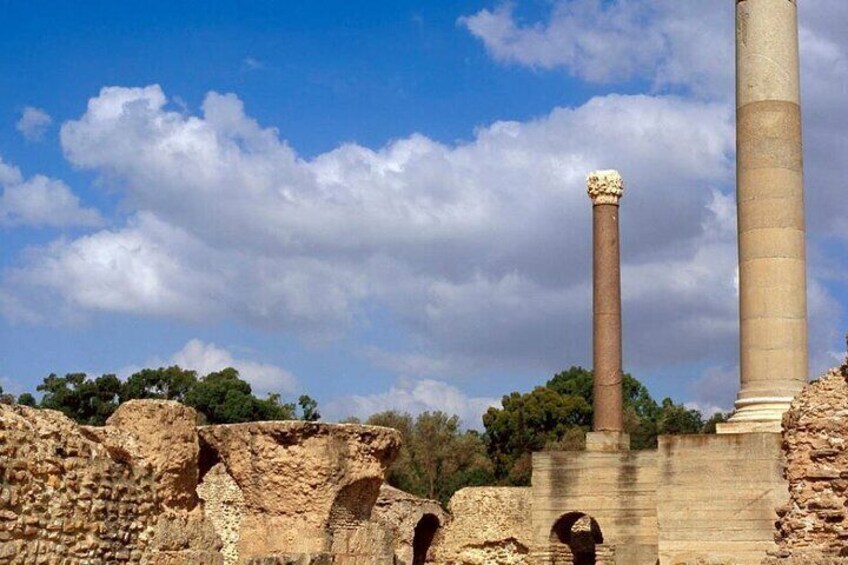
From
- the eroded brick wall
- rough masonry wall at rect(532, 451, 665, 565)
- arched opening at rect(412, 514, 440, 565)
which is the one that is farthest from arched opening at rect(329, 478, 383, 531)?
arched opening at rect(412, 514, 440, 565)

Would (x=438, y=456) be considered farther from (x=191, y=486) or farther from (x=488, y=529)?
(x=191, y=486)

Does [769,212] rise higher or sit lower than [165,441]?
higher

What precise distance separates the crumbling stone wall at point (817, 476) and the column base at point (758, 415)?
571 cm

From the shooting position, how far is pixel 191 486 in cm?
1068

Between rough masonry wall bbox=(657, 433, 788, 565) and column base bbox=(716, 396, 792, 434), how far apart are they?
0.18 metres

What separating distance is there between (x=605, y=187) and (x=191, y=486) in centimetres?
1568

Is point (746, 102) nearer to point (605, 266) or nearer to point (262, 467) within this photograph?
point (605, 266)

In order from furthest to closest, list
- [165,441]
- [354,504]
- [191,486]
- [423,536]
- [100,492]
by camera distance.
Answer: [423,536], [354,504], [191,486], [165,441], [100,492]

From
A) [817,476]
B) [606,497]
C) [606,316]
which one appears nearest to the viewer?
[817,476]

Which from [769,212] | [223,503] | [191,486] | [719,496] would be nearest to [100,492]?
[191,486]

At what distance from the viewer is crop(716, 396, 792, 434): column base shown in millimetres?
16750

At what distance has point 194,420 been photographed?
10.8 meters

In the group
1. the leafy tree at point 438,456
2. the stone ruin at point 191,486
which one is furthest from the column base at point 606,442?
the leafy tree at point 438,456

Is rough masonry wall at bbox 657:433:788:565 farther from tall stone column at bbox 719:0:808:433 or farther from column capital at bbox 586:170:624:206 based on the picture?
column capital at bbox 586:170:624:206
